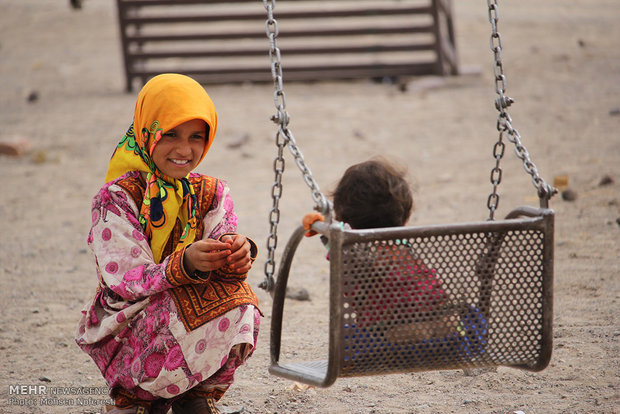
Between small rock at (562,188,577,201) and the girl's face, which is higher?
the girl's face

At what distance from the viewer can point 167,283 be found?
2.46 meters

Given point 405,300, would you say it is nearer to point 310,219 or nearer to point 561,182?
point 310,219

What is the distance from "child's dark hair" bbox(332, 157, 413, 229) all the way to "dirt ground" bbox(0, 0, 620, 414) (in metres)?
0.82

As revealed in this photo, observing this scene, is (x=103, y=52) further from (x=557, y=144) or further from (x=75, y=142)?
(x=557, y=144)

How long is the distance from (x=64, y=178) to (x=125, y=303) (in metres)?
4.64

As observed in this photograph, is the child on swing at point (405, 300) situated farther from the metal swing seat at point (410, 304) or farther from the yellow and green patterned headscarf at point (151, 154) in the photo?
the yellow and green patterned headscarf at point (151, 154)

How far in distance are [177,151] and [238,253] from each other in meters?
0.42

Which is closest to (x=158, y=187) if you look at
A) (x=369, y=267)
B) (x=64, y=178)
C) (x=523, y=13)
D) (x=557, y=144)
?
(x=369, y=267)

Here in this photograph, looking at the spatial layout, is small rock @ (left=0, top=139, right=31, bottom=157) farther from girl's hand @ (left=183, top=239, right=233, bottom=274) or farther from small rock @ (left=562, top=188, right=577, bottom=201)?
girl's hand @ (left=183, top=239, right=233, bottom=274)

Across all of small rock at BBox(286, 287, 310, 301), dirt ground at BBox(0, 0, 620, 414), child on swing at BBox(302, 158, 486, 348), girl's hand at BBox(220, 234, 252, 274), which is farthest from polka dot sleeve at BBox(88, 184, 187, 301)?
small rock at BBox(286, 287, 310, 301)

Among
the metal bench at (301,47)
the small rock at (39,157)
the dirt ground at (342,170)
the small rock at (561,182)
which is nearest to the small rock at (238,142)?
the dirt ground at (342,170)

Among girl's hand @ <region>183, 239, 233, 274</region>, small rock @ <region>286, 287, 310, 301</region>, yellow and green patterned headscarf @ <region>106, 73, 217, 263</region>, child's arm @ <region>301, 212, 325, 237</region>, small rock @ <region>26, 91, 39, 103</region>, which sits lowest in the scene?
small rock @ <region>286, 287, 310, 301</region>

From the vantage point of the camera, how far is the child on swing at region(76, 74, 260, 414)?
8.21 ft

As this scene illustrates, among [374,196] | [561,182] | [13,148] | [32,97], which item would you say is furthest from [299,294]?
[32,97]
